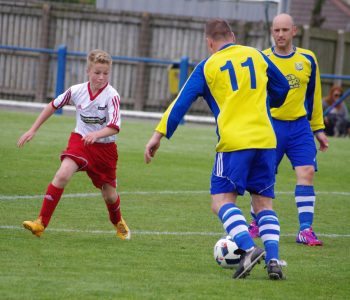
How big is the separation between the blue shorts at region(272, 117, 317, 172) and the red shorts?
1.55 meters

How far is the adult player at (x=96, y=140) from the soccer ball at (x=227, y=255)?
4.99 ft

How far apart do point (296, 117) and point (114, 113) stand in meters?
1.78

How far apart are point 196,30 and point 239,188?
18659 millimetres

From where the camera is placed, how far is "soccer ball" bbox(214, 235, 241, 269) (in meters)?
7.57

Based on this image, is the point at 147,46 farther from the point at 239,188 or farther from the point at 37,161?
the point at 239,188

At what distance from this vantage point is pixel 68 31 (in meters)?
26.2

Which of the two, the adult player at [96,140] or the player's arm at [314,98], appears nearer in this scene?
the adult player at [96,140]

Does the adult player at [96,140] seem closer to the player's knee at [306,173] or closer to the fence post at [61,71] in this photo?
the player's knee at [306,173]

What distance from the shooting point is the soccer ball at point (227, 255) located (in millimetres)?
7566

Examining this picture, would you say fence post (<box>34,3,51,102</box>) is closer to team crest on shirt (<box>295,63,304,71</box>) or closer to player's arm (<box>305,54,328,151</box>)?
player's arm (<box>305,54,328,151</box>)

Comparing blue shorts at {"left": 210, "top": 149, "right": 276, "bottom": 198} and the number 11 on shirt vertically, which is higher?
the number 11 on shirt

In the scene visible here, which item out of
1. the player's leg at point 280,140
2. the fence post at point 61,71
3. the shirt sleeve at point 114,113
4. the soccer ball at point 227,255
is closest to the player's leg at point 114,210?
the shirt sleeve at point 114,113

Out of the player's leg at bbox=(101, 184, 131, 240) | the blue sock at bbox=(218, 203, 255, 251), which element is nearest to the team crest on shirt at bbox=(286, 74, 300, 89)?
the player's leg at bbox=(101, 184, 131, 240)

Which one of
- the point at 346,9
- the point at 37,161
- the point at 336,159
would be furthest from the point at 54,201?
the point at 346,9
